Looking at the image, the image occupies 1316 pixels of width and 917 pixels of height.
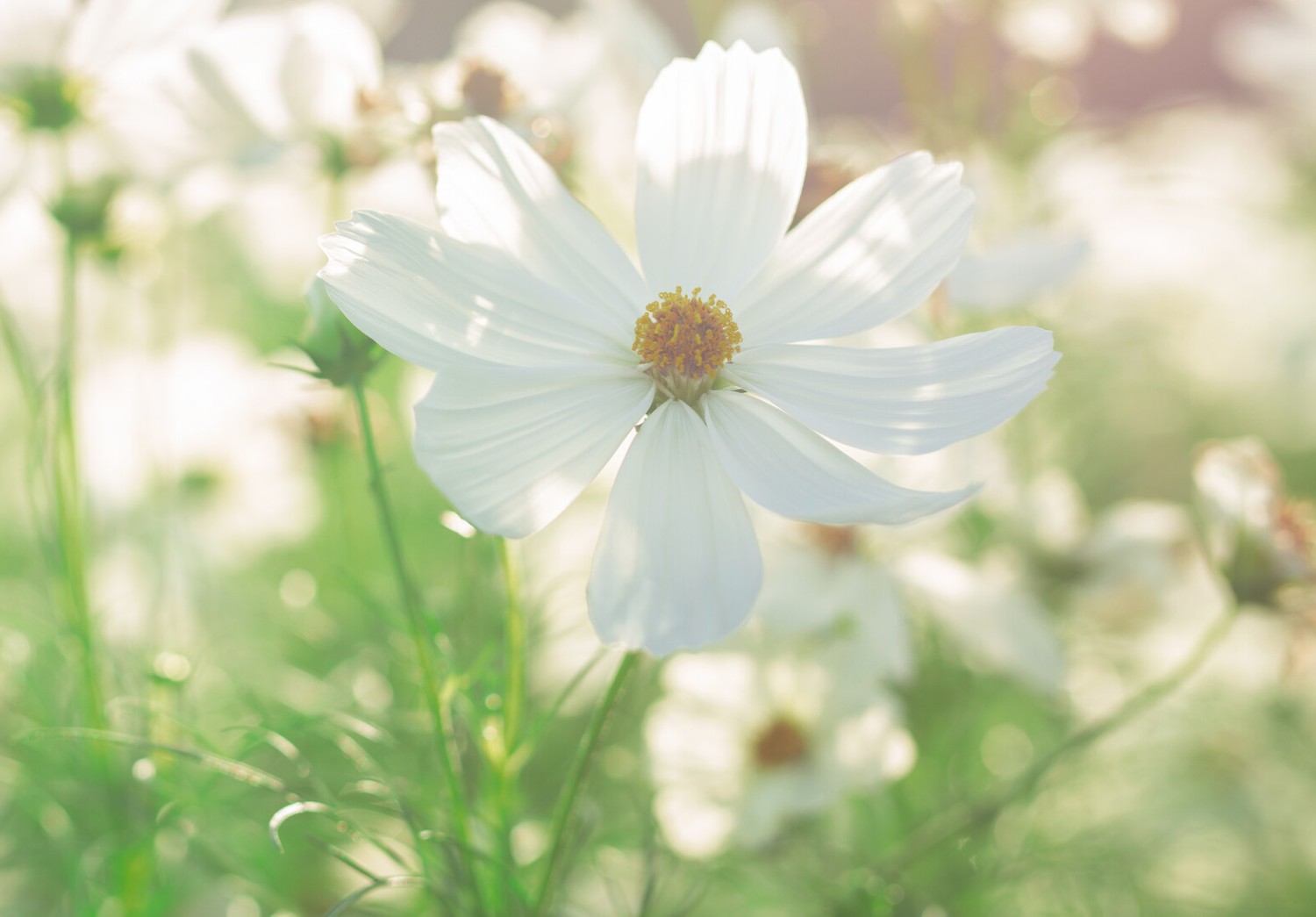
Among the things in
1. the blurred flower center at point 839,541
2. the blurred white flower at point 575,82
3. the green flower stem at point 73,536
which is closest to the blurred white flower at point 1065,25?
the blurred white flower at point 575,82

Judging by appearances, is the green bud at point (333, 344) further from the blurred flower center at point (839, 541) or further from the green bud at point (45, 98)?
the blurred flower center at point (839, 541)

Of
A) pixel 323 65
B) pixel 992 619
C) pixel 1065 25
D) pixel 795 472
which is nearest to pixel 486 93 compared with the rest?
pixel 323 65

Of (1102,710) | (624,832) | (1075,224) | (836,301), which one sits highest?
(836,301)

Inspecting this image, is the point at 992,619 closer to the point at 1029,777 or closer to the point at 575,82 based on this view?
the point at 1029,777

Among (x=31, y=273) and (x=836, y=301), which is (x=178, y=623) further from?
(x=836, y=301)

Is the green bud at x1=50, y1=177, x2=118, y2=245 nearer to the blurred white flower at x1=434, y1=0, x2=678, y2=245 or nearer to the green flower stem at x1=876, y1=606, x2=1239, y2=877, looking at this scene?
the blurred white flower at x1=434, y1=0, x2=678, y2=245

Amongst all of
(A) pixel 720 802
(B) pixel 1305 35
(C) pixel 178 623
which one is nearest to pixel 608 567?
(A) pixel 720 802
